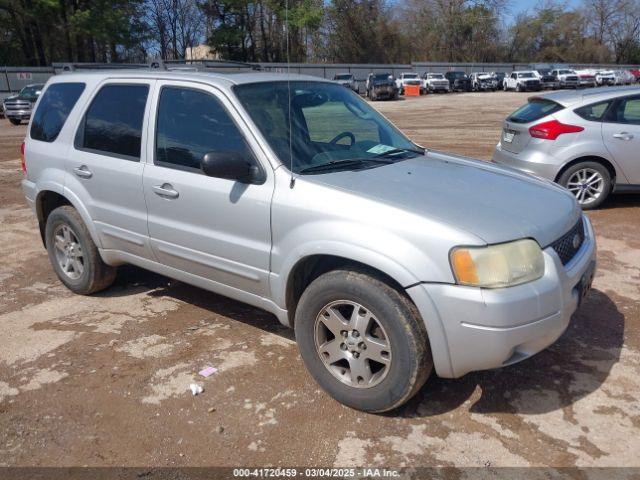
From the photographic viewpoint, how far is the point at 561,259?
3.08 meters

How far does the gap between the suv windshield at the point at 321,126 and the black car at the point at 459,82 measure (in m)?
45.9

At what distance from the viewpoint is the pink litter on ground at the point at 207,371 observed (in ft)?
11.7

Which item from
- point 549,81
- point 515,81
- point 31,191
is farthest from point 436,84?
point 31,191

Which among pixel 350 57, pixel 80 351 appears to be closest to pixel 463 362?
pixel 80 351

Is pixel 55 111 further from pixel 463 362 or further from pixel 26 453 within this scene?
pixel 463 362

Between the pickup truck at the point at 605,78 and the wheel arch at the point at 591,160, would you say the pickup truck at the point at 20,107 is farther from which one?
the pickup truck at the point at 605,78

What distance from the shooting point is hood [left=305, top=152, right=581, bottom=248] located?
285 centimetres

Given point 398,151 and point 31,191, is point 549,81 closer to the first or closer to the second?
point 398,151

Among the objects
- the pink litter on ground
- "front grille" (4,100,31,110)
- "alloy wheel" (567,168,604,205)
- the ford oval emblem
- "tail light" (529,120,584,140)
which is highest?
"tail light" (529,120,584,140)

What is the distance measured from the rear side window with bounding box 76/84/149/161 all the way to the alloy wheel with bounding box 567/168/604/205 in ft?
18.2

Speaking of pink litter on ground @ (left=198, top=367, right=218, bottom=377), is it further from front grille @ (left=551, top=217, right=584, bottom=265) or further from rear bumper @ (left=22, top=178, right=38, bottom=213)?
rear bumper @ (left=22, top=178, right=38, bottom=213)

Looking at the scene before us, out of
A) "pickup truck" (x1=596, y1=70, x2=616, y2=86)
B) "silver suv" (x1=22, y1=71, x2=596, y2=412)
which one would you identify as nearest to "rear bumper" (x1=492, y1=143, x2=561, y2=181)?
"silver suv" (x1=22, y1=71, x2=596, y2=412)

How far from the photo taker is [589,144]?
7.12 metres

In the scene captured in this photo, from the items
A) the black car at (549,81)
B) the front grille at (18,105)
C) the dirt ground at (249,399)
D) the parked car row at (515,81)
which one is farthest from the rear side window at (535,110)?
the black car at (549,81)
